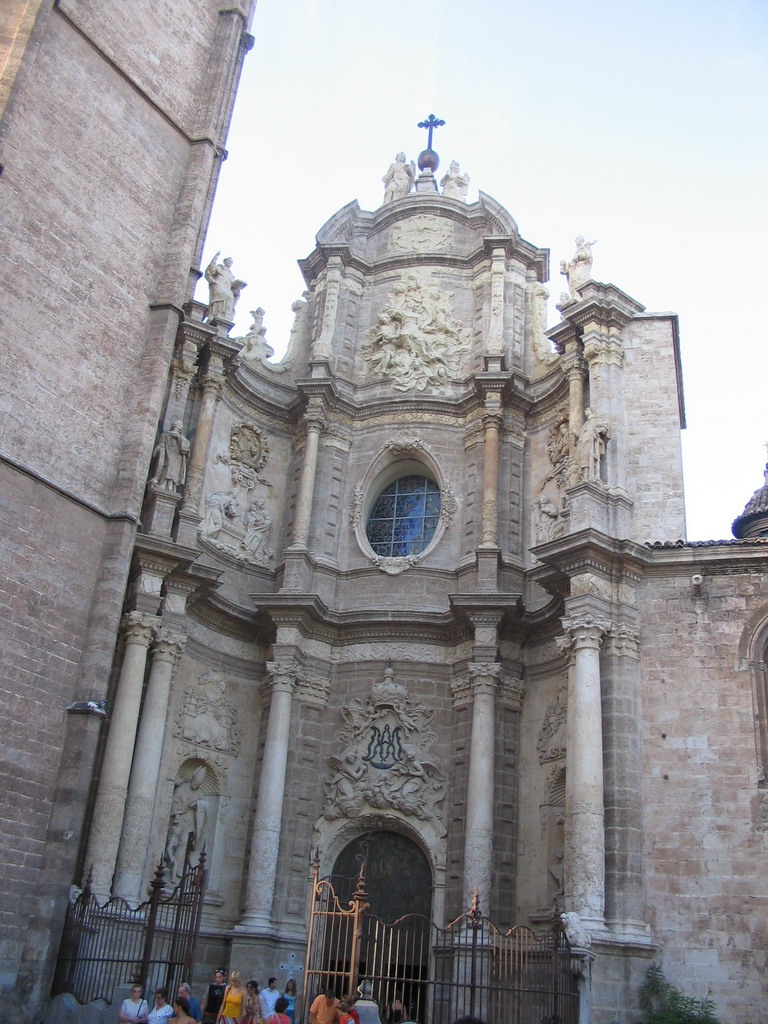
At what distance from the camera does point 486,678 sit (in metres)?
16.3

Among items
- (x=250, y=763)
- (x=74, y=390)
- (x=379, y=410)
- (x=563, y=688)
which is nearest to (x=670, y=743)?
(x=563, y=688)

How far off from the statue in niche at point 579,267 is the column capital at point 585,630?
587 cm

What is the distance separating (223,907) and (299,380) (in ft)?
28.6

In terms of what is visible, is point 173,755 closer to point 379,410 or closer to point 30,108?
point 379,410

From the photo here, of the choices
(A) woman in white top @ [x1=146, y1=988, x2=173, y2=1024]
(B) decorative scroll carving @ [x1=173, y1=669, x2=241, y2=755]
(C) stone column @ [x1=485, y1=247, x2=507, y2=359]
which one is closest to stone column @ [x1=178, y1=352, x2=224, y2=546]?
(B) decorative scroll carving @ [x1=173, y1=669, x2=241, y2=755]

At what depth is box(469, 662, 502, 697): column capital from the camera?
1630 cm

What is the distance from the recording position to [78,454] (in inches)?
609

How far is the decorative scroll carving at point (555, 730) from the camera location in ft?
51.5

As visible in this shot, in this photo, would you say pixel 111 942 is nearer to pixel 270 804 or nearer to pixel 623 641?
pixel 270 804

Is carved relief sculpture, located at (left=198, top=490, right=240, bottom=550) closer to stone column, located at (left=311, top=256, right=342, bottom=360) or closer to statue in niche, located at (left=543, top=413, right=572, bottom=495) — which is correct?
stone column, located at (left=311, top=256, right=342, bottom=360)

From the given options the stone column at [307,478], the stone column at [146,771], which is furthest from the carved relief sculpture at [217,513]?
the stone column at [146,771]

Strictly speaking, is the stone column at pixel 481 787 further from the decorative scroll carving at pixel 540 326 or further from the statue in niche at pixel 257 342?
the statue in niche at pixel 257 342

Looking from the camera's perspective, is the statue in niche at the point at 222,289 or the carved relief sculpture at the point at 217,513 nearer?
the carved relief sculpture at the point at 217,513

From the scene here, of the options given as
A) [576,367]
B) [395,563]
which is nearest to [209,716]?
[395,563]
